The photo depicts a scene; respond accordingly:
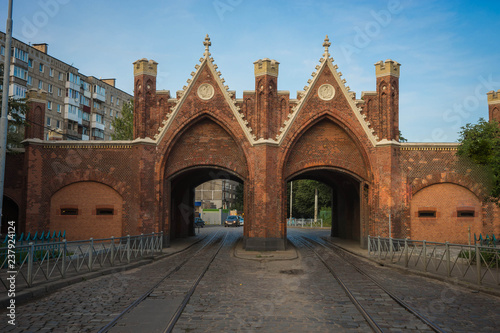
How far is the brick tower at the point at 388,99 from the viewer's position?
73.6 ft

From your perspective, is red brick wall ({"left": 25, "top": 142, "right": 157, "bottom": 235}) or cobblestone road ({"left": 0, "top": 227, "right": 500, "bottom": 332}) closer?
cobblestone road ({"left": 0, "top": 227, "right": 500, "bottom": 332})

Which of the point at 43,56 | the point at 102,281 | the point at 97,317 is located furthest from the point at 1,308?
the point at 43,56

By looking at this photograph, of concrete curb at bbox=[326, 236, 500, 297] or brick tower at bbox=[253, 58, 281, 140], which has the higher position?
brick tower at bbox=[253, 58, 281, 140]

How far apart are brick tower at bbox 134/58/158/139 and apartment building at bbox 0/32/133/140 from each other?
68.5 ft

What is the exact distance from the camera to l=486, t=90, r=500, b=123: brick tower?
928 inches

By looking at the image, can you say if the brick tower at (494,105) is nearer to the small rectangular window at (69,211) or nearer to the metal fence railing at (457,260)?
the metal fence railing at (457,260)

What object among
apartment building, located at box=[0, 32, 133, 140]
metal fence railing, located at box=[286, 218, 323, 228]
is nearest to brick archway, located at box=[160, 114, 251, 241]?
apartment building, located at box=[0, 32, 133, 140]

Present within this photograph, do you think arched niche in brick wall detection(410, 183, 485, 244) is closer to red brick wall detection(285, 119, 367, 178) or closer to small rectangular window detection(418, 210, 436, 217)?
small rectangular window detection(418, 210, 436, 217)

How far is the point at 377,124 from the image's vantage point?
75.1 feet

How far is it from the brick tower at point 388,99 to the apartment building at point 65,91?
30.3m

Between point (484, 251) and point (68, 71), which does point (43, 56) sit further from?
point (484, 251)

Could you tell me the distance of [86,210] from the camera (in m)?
23.6

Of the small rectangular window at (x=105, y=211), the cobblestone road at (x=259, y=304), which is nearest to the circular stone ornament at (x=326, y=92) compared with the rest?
the cobblestone road at (x=259, y=304)

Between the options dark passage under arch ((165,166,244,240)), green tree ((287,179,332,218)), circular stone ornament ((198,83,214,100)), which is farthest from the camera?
green tree ((287,179,332,218))
